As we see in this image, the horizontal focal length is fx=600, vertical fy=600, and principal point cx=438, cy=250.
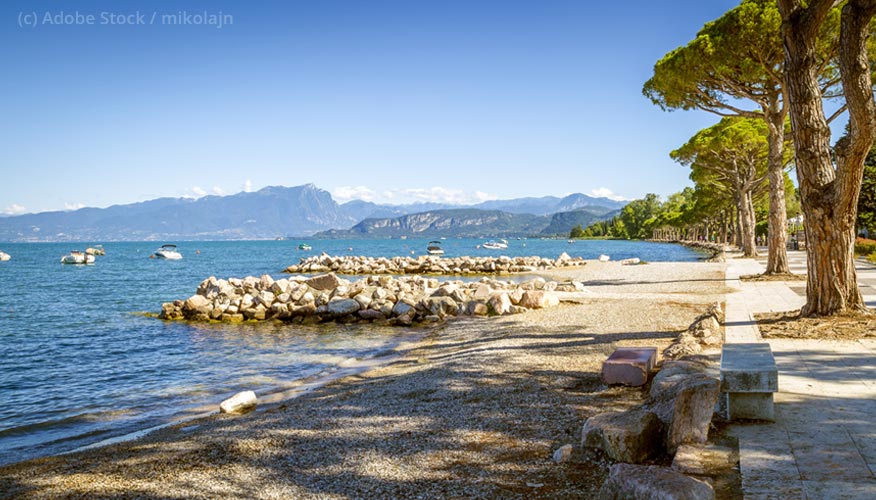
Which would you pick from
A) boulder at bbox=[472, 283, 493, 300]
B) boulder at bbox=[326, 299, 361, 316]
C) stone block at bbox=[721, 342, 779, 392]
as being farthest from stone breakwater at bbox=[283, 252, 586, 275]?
stone block at bbox=[721, 342, 779, 392]

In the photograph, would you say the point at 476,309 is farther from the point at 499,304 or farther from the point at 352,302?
the point at 352,302

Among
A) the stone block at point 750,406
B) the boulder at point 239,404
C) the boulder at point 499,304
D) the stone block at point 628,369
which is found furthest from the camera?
the boulder at point 499,304

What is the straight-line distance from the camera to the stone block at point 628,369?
6953mm

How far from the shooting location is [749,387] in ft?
16.3

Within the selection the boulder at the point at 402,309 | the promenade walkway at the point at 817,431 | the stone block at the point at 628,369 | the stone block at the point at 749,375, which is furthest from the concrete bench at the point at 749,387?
the boulder at the point at 402,309

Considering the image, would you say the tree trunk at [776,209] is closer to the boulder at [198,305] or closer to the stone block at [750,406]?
the stone block at [750,406]

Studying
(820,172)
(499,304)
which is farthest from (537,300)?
(820,172)

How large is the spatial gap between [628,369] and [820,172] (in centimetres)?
561

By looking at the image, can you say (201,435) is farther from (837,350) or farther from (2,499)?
(837,350)

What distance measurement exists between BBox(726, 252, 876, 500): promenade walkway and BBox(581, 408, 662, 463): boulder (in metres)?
0.63

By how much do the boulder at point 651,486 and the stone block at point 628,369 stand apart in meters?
3.29

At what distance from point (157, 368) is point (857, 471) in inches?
467

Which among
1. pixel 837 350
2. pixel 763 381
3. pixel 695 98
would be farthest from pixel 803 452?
pixel 695 98

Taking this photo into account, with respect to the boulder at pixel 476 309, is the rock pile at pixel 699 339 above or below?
above
